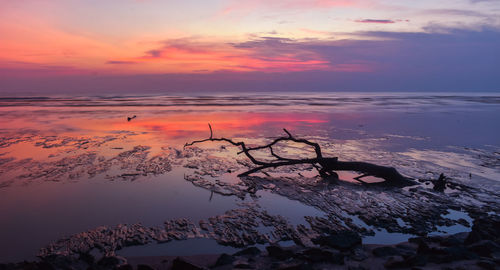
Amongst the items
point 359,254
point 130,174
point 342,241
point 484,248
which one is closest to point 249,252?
point 342,241

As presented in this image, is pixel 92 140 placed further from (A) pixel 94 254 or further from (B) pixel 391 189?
(B) pixel 391 189

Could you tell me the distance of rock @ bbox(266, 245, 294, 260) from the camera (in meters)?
4.28

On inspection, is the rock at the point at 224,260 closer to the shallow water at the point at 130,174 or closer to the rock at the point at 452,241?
the shallow water at the point at 130,174

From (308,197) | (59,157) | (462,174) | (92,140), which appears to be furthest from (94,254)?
(92,140)

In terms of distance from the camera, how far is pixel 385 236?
5.25 metres

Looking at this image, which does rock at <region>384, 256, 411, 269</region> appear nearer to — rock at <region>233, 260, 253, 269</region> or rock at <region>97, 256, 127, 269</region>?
rock at <region>233, 260, 253, 269</region>

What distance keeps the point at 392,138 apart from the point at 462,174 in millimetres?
6537

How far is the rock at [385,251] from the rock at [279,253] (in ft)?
3.92

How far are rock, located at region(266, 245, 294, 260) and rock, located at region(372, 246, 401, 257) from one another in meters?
1.19

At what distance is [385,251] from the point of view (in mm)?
4398

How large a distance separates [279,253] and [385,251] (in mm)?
1493

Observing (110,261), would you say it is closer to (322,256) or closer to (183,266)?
(183,266)

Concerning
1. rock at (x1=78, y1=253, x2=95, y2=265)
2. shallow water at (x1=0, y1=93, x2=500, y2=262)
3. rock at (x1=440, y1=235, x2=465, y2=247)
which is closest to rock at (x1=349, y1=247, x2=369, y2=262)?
shallow water at (x1=0, y1=93, x2=500, y2=262)

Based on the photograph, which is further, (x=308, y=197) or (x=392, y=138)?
(x=392, y=138)
